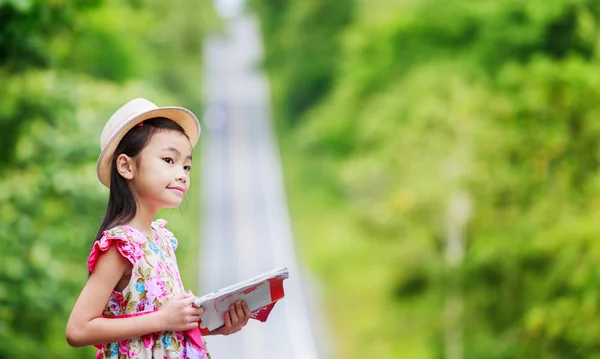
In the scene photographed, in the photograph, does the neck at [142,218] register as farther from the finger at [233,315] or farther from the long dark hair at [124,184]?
the finger at [233,315]

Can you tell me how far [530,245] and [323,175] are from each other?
68.6 ft

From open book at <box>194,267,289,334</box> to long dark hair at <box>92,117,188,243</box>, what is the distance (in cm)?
32

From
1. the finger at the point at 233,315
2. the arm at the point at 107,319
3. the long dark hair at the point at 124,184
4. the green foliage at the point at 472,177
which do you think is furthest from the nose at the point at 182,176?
the green foliage at the point at 472,177

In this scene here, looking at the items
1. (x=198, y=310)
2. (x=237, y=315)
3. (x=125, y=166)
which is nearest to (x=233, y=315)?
(x=237, y=315)

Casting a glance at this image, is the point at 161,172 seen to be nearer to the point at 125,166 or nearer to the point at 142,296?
the point at 125,166

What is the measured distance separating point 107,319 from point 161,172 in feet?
1.34

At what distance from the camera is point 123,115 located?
112 inches

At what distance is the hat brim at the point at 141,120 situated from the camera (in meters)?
2.82

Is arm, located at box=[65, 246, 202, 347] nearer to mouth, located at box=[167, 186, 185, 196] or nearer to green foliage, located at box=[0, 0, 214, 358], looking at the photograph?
mouth, located at box=[167, 186, 185, 196]

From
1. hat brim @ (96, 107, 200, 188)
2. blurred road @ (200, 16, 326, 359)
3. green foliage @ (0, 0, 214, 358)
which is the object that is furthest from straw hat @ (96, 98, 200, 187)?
blurred road @ (200, 16, 326, 359)

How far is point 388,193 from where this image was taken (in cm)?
2302

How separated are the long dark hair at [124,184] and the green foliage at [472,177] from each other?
992 cm


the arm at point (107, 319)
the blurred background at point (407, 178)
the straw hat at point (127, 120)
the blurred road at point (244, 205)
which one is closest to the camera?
the arm at point (107, 319)

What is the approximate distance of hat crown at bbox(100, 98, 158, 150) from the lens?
2828mm
